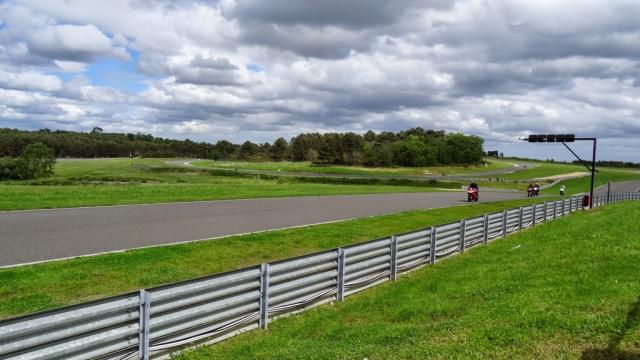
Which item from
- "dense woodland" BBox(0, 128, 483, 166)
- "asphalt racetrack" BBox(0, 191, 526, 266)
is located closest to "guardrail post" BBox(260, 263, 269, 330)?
"asphalt racetrack" BBox(0, 191, 526, 266)

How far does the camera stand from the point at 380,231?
19500 millimetres

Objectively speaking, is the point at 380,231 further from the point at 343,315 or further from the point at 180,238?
the point at 343,315

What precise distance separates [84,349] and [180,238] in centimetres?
936

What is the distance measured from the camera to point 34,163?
7981 cm

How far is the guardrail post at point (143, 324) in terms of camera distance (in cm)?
604

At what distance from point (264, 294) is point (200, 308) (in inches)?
46.9

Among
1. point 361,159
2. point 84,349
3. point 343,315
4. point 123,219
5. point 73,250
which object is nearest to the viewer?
point 84,349

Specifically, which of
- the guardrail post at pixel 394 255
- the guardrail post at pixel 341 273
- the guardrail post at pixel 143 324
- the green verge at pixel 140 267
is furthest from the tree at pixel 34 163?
the guardrail post at pixel 143 324

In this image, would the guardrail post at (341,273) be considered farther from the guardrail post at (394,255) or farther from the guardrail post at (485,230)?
the guardrail post at (485,230)

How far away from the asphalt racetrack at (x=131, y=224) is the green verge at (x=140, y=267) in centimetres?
102

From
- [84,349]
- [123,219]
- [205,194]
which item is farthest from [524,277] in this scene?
[205,194]

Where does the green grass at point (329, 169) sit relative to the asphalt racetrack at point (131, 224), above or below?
below

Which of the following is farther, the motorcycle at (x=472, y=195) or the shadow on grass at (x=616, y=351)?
the motorcycle at (x=472, y=195)

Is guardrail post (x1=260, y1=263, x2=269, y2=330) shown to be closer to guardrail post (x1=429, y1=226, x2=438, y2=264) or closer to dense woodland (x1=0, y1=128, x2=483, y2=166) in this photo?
guardrail post (x1=429, y1=226, x2=438, y2=264)
